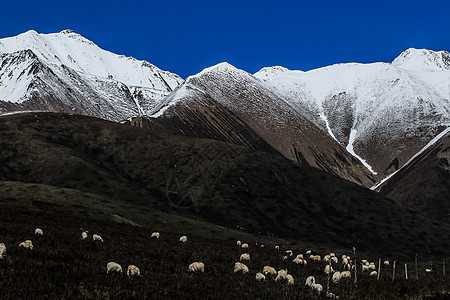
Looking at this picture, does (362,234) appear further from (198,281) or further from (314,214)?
(198,281)

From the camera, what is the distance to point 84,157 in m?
124

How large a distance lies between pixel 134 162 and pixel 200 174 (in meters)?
21.6

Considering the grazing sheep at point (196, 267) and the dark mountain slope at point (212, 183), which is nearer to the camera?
the grazing sheep at point (196, 267)

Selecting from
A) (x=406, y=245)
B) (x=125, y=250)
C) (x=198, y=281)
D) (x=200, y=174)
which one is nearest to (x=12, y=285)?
(x=198, y=281)

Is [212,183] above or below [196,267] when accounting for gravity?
above

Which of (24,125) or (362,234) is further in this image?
(24,125)

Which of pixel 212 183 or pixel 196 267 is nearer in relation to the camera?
pixel 196 267

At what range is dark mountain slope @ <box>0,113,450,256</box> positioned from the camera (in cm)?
10494

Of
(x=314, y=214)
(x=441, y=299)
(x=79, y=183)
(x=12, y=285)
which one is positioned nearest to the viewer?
(x=12, y=285)

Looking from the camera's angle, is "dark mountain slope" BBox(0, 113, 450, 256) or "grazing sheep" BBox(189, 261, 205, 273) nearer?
"grazing sheep" BBox(189, 261, 205, 273)

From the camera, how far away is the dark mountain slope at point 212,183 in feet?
344

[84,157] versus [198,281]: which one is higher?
[84,157]

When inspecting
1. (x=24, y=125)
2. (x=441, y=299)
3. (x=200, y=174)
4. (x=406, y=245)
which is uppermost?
(x=24, y=125)

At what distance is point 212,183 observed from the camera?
12444 cm
